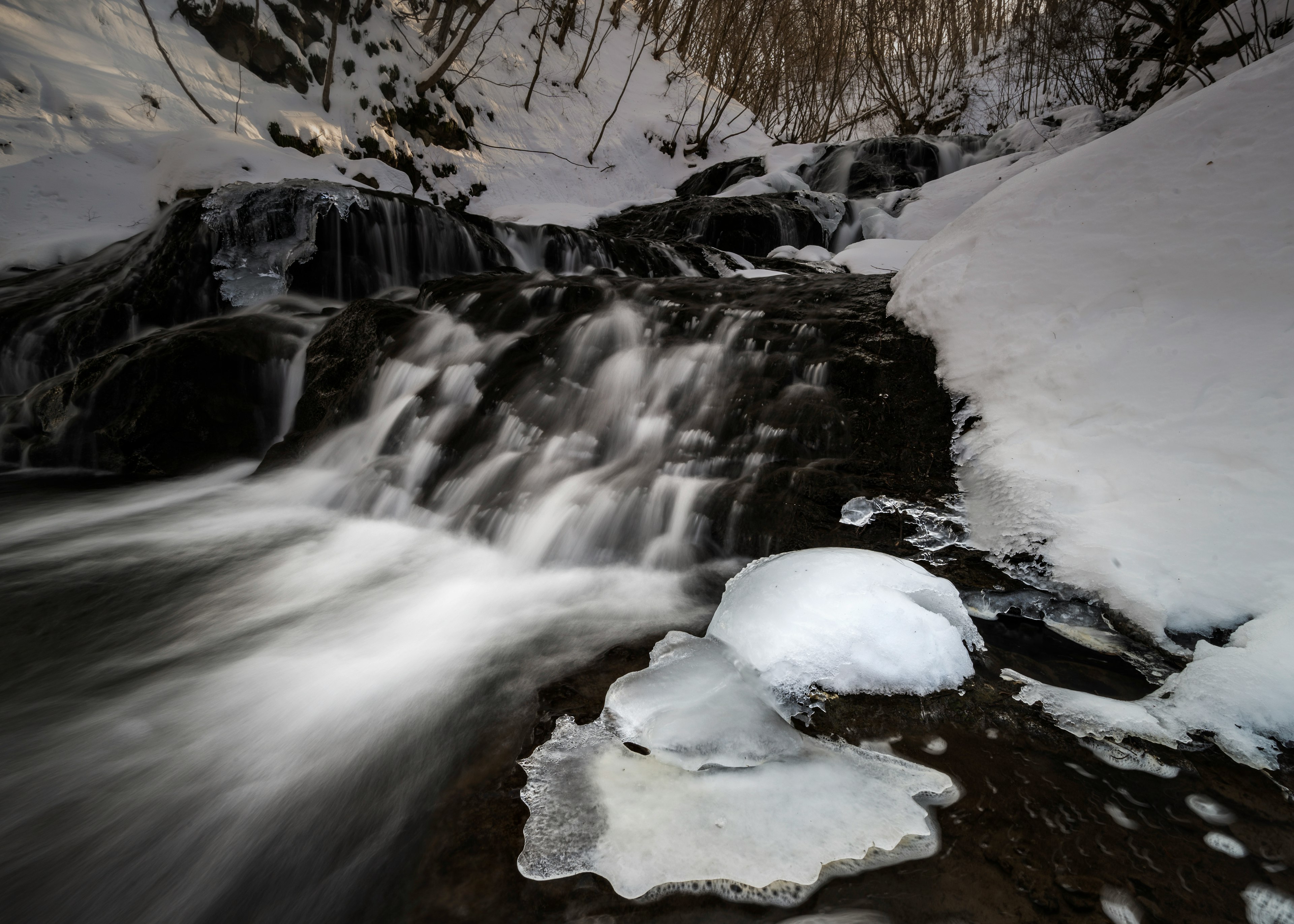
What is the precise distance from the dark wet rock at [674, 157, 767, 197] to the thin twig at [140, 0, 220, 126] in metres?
6.48

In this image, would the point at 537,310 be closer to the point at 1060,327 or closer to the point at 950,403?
the point at 950,403

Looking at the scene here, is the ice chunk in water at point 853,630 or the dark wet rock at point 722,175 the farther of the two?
the dark wet rock at point 722,175

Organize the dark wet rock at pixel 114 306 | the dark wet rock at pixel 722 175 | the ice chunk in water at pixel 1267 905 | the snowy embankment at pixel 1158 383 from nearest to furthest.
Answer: the ice chunk in water at pixel 1267 905 → the snowy embankment at pixel 1158 383 → the dark wet rock at pixel 114 306 → the dark wet rock at pixel 722 175

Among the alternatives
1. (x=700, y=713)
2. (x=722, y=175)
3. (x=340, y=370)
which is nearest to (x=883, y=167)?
(x=722, y=175)

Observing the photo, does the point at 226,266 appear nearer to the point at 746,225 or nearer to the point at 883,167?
the point at 746,225

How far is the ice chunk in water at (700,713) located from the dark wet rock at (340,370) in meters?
2.74

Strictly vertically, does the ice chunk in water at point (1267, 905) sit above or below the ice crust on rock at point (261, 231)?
below

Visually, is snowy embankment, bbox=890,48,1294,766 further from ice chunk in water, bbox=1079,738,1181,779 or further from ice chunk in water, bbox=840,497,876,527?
ice chunk in water, bbox=840,497,876,527

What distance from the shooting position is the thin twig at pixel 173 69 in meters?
6.45

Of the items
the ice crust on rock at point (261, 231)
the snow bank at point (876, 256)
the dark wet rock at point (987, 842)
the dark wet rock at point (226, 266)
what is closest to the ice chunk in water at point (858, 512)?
the dark wet rock at point (987, 842)

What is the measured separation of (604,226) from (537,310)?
5184mm

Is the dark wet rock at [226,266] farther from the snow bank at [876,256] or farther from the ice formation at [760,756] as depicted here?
the ice formation at [760,756]

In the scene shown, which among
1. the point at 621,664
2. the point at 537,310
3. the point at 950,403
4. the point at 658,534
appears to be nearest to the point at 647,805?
the point at 621,664

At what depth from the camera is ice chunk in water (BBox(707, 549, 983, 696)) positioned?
1415 millimetres
